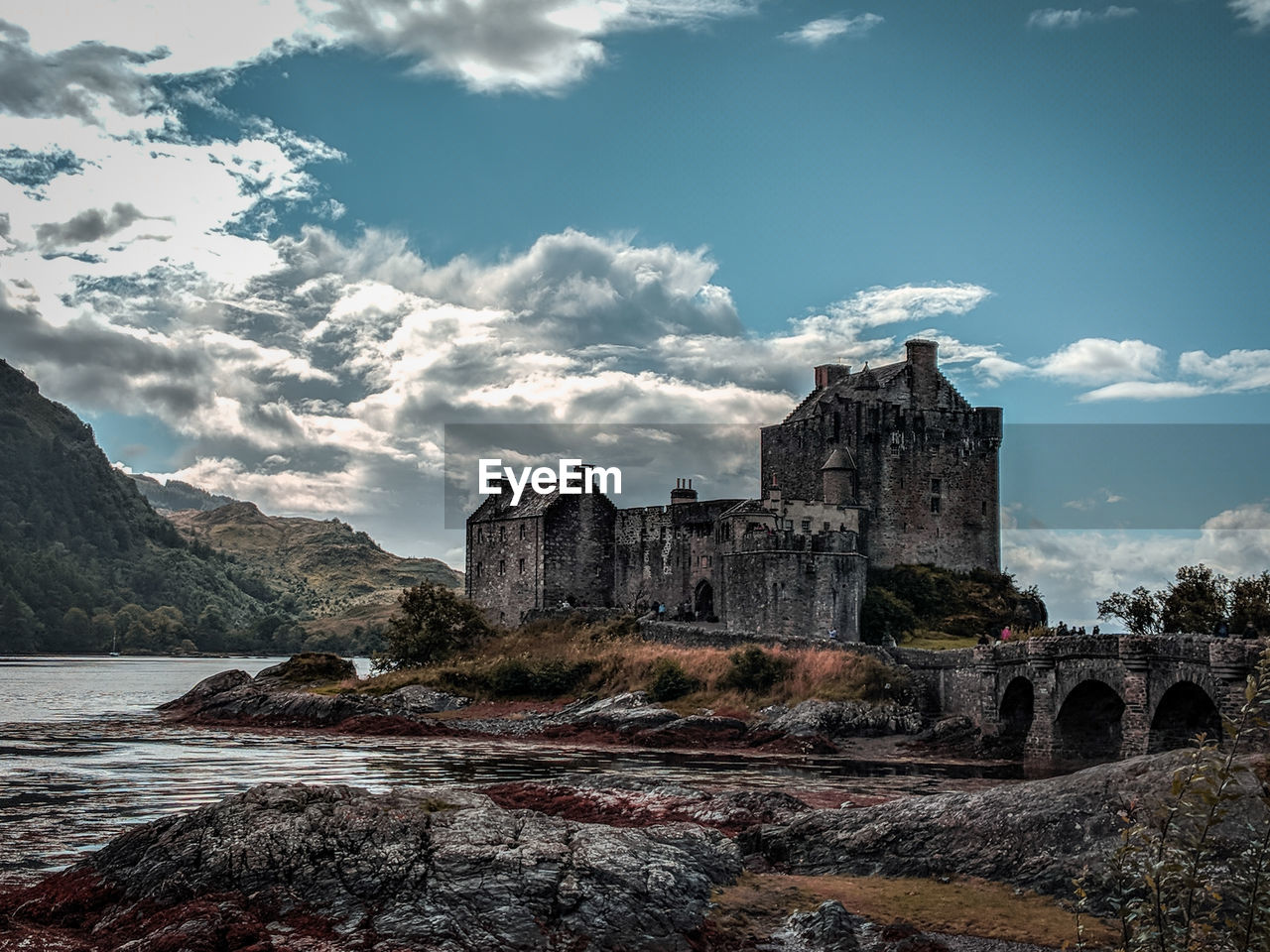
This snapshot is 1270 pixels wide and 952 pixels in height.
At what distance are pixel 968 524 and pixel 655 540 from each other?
697 inches

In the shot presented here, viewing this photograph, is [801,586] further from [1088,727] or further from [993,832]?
[993,832]

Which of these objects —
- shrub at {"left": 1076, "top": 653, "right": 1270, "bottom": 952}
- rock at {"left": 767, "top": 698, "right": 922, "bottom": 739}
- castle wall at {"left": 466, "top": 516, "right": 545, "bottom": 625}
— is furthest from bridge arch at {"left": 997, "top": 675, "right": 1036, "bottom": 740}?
shrub at {"left": 1076, "top": 653, "right": 1270, "bottom": 952}

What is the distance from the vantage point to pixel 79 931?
15.2 m

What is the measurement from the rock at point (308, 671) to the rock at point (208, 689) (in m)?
3.41

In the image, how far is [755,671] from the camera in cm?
5184

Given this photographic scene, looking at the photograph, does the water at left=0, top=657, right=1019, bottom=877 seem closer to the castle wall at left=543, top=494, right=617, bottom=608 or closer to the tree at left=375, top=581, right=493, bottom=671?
the tree at left=375, top=581, right=493, bottom=671

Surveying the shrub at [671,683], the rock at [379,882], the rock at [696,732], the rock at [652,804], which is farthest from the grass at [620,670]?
the rock at [379,882]

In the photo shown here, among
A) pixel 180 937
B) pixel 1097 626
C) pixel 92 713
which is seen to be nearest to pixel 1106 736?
pixel 1097 626

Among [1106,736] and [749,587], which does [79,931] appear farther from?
[749,587]

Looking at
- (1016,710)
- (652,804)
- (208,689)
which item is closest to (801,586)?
(1016,710)

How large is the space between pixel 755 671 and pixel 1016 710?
38.9ft

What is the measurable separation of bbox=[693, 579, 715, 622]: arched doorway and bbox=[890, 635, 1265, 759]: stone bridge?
17035mm

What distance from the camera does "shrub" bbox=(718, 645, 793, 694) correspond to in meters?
51.5

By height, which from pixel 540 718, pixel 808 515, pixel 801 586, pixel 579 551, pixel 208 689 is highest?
pixel 808 515
